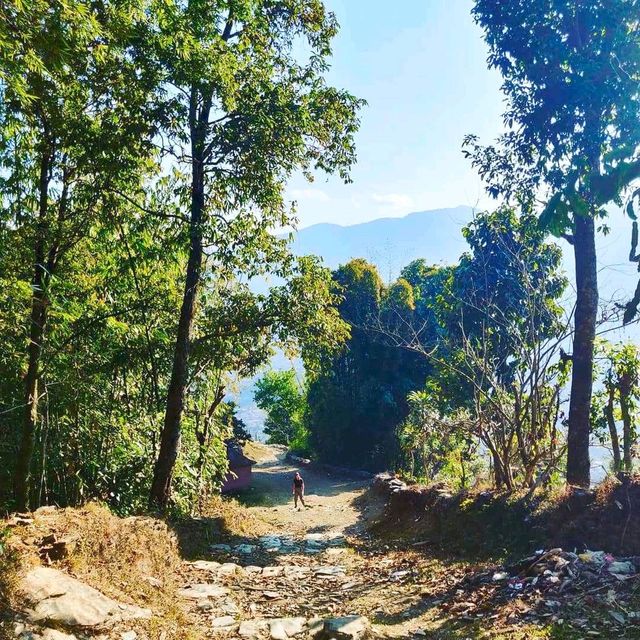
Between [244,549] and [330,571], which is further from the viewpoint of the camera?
[244,549]

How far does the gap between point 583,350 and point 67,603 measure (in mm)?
8955

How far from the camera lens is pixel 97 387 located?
972 centimetres

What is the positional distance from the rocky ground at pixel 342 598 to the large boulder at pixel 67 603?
11mm

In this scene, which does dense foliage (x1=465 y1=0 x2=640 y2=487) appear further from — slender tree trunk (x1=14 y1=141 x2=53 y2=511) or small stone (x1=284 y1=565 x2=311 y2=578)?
slender tree trunk (x1=14 y1=141 x2=53 y2=511)

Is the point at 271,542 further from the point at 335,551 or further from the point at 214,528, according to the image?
the point at 335,551

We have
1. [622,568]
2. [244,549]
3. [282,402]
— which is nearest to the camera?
[622,568]

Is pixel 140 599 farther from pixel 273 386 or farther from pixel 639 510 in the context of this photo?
pixel 273 386

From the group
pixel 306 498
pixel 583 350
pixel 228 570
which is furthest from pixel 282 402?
pixel 228 570

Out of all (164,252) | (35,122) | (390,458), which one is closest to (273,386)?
(390,458)

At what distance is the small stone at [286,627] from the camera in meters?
5.58

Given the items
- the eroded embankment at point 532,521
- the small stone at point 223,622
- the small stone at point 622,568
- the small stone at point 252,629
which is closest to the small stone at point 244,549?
the eroded embankment at point 532,521

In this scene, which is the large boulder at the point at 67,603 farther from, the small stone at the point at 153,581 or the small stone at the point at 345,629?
the small stone at the point at 345,629

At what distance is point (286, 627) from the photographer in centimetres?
578

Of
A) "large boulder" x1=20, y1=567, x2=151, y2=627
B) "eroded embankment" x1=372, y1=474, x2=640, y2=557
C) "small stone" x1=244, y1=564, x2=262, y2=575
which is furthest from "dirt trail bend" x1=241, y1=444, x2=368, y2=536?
"large boulder" x1=20, y1=567, x2=151, y2=627
